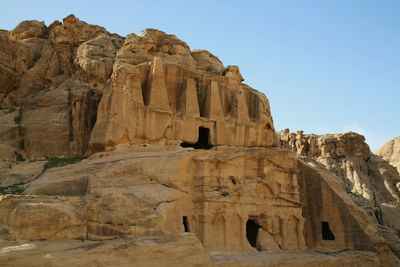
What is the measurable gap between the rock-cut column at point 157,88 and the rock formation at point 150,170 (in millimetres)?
93

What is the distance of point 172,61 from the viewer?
2970cm

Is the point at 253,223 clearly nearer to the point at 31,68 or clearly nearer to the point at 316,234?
the point at 316,234

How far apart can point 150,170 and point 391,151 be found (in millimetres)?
Answer: 65931

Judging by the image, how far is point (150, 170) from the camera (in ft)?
74.7

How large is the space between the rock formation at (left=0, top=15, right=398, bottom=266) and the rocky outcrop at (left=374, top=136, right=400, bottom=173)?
48.9m

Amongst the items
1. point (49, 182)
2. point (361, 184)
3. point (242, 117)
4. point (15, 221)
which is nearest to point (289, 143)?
point (361, 184)

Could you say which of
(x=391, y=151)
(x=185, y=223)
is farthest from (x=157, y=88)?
(x=391, y=151)

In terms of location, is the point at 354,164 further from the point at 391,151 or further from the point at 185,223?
the point at 185,223

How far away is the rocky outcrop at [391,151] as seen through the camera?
73875 mm

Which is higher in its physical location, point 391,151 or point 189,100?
point 391,151

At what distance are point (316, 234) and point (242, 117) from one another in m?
10.3

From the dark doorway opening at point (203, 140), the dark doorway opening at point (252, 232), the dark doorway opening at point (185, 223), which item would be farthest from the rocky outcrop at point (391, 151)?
the dark doorway opening at point (185, 223)

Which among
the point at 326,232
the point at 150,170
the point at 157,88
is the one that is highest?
the point at 157,88

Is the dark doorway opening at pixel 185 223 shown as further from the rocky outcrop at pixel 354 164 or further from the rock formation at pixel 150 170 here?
the rocky outcrop at pixel 354 164
